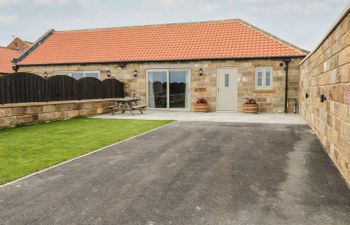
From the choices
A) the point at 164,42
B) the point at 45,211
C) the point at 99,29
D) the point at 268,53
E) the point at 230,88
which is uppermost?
the point at 99,29

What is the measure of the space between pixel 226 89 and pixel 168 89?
11.6 feet

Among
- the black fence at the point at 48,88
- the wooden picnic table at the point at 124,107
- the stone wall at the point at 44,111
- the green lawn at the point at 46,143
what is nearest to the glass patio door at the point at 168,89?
the wooden picnic table at the point at 124,107

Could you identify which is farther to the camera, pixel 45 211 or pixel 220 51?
pixel 220 51

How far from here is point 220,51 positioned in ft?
55.6

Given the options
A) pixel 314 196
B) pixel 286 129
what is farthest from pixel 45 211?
pixel 286 129

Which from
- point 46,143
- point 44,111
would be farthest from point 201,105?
point 46,143

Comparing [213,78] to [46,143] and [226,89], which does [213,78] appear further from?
[46,143]

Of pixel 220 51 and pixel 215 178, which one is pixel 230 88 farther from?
pixel 215 178

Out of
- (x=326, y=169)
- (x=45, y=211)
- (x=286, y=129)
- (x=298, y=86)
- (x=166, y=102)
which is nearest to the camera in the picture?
(x=45, y=211)

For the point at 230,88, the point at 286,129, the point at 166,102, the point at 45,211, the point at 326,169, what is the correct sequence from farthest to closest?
the point at 166,102, the point at 230,88, the point at 286,129, the point at 326,169, the point at 45,211

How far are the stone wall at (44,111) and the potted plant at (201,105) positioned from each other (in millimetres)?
5258

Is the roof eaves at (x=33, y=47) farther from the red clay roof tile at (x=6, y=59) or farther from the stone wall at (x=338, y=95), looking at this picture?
the stone wall at (x=338, y=95)

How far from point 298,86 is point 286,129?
670cm

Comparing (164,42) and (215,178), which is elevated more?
(164,42)
